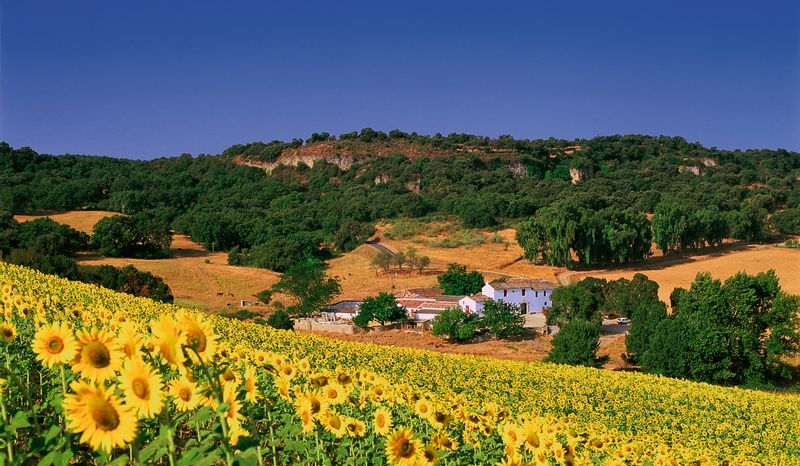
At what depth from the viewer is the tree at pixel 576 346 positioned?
35.8 m

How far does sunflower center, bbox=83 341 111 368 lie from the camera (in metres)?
2.59

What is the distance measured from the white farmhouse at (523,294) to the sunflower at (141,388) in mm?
50868

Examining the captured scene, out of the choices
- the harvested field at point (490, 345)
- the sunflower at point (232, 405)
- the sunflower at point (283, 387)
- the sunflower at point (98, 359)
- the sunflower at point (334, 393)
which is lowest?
the harvested field at point (490, 345)

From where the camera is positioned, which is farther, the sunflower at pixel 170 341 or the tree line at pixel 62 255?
the tree line at pixel 62 255

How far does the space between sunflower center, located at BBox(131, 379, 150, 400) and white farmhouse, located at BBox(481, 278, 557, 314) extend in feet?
167

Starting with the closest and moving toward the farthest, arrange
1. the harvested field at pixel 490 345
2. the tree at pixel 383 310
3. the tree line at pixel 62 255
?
the tree line at pixel 62 255, the harvested field at pixel 490 345, the tree at pixel 383 310

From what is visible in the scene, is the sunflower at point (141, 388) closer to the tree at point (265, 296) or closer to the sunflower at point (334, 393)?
the sunflower at point (334, 393)

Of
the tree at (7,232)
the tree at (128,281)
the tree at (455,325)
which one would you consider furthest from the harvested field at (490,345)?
the tree at (7,232)

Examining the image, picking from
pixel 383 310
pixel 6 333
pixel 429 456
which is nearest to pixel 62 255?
pixel 383 310

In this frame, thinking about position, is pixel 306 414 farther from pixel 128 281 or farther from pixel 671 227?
pixel 671 227

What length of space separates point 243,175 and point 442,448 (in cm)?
13855

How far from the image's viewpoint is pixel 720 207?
92.0 m

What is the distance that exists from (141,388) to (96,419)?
0.21 m

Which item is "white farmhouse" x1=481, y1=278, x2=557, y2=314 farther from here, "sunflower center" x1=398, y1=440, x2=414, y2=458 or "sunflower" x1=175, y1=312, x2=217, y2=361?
"sunflower" x1=175, y1=312, x2=217, y2=361
